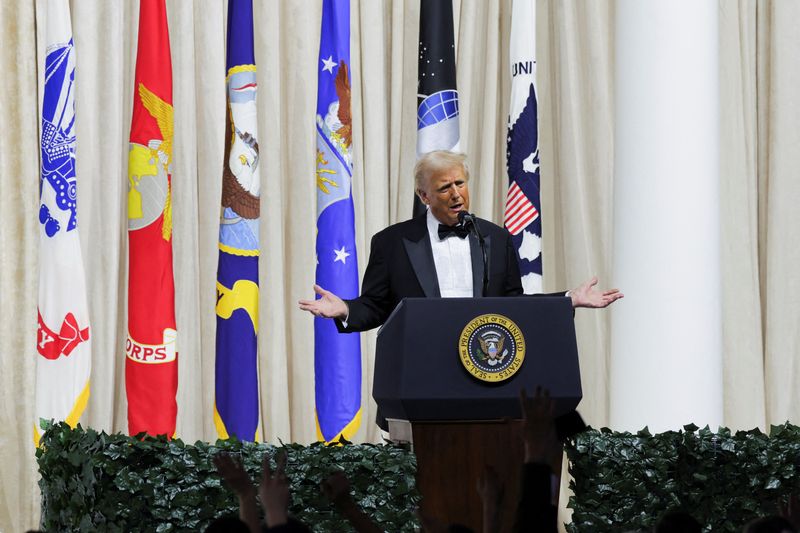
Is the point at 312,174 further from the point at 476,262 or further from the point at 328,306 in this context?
the point at 328,306

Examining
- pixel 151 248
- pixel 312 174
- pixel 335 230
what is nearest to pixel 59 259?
pixel 151 248

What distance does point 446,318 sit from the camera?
2.94 meters

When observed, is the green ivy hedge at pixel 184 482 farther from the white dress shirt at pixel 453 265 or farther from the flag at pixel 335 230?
the flag at pixel 335 230

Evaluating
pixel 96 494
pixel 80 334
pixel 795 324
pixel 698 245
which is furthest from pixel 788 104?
pixel 96 494

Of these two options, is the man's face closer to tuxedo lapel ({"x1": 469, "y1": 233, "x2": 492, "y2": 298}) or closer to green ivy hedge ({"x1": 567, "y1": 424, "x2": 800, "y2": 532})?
tuxedo lapel ({"x1": 469, "y1": 233, "x2": 492, "y2": 298})

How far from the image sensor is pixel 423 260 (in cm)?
368

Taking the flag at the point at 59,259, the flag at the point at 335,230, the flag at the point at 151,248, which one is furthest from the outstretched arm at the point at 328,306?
the flag at the point at 335,230

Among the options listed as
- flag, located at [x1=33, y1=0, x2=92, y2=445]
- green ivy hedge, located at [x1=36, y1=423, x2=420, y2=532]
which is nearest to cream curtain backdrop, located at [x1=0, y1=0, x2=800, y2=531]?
flag, located at [x1=33, y1=0, x2=92, y2=445]

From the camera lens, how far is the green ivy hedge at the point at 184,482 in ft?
10.2

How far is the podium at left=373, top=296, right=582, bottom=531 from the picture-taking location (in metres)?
2.88

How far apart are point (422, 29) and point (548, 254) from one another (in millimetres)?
2165

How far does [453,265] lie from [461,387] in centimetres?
88

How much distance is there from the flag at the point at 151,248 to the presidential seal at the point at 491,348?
2.92 m

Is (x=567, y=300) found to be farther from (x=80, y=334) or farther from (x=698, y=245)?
(x=80, y=334)
